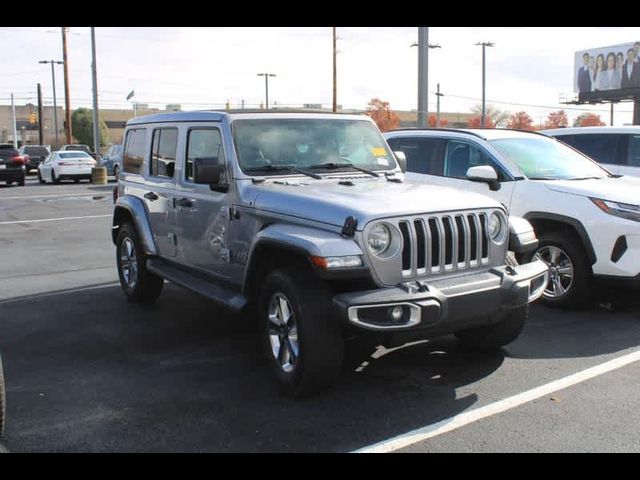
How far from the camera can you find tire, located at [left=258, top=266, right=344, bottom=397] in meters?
4.39

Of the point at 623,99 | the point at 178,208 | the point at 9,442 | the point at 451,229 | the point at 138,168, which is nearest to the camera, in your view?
the point at 9,442

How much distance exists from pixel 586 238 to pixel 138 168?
4644 millimetres

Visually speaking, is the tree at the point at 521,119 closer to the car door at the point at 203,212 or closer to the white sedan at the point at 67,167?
the white sedan at the point at 67,167

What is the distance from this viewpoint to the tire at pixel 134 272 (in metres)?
7.27

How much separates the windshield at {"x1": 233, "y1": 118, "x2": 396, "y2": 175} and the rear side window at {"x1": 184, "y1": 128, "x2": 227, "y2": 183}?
0.60ft

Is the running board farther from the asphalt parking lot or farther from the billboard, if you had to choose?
the billboard

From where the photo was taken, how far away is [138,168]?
7367 millimetres

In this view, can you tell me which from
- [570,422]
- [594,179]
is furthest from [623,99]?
[570,422]

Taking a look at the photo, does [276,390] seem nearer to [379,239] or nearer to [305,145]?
[379,239]

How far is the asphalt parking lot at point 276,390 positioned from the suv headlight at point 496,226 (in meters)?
1.04

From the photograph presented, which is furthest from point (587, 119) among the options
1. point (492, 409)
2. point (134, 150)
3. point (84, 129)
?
point (492, 409)

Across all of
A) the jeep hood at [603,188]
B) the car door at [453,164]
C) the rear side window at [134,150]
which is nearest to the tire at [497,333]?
the jeep hood at [603,188]

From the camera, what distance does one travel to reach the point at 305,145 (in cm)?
585

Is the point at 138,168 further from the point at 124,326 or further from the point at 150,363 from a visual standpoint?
the point at 150,363
